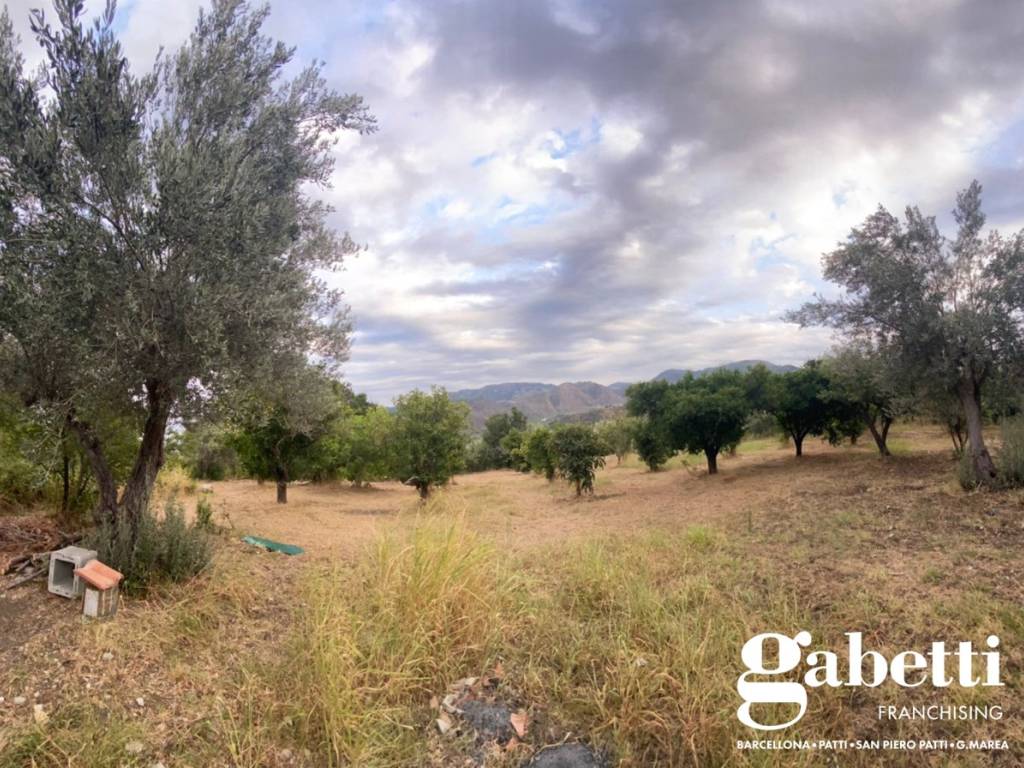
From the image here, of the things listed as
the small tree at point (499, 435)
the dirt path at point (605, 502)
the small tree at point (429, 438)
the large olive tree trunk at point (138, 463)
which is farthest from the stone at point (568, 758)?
the small tree at point (499, 435)

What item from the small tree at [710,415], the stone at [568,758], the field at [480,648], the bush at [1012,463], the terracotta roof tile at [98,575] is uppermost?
the small tree at [710,415]

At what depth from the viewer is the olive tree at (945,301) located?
9.91m

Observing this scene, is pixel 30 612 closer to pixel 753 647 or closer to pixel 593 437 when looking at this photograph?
pixel 753 647

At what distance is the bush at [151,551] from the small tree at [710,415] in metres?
16.1

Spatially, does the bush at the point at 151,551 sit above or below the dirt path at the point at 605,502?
above

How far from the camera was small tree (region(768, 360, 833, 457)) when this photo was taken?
61.7ft

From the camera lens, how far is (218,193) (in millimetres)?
5016

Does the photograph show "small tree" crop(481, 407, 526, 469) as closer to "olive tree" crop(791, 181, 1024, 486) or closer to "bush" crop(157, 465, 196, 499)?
"bush" crop(157, 465, 196, 499)

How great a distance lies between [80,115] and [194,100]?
1074 mm

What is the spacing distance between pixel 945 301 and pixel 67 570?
14220mm

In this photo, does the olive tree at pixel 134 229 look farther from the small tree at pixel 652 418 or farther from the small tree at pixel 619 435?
the small tree at pixel 619 435

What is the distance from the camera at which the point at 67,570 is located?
512cm

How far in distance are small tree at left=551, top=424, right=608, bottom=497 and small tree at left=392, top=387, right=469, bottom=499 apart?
371 centimetres

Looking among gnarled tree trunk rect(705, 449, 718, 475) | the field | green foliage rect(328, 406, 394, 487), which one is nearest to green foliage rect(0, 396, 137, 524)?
the field
